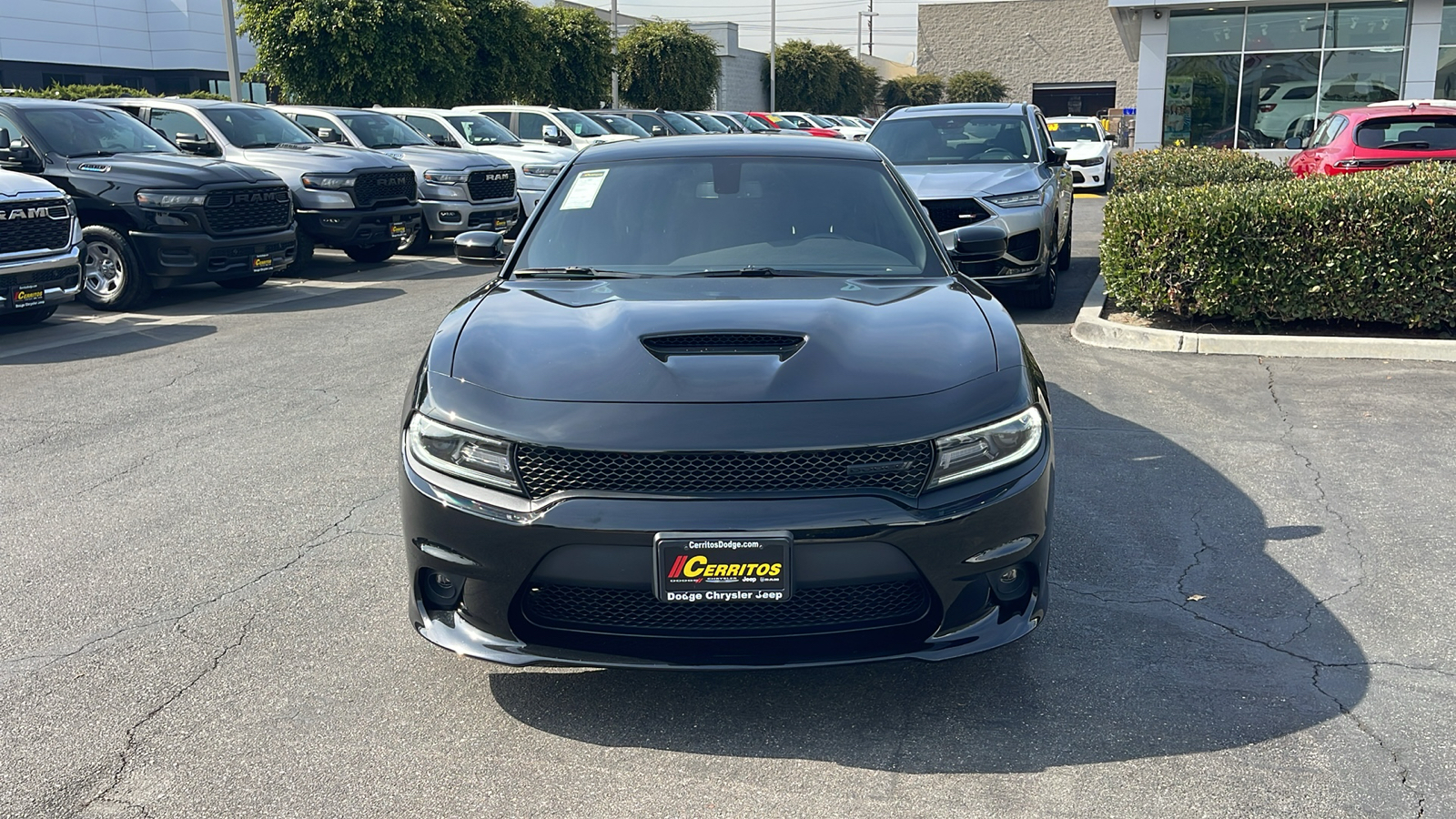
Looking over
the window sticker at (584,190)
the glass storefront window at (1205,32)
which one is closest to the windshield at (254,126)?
the window sticker at (584,190)

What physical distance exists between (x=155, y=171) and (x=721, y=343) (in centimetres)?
970

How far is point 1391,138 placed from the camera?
43.2ft

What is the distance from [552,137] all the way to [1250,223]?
12.3 m

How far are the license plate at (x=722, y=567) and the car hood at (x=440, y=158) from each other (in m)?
13.3

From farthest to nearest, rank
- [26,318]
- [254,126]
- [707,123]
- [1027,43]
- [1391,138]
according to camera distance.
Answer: [1027,43]
[707,123]
[254,126]
[1391,138]
[26,318]

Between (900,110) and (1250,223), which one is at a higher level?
(900,110)

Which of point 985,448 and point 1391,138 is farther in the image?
point 1391,138

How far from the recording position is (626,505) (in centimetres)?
314

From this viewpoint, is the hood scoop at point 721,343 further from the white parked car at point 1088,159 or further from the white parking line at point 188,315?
the white parked car at point 1088,159

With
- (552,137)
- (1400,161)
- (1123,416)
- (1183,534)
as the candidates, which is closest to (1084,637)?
(1183,534)

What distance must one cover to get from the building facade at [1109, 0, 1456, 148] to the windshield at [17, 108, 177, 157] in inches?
928

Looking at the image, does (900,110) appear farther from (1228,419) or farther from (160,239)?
(160,239)

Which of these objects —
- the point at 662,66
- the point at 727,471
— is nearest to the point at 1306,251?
the point at 727,471

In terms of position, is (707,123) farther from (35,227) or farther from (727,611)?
(727,611)
